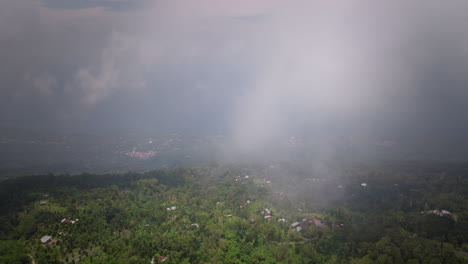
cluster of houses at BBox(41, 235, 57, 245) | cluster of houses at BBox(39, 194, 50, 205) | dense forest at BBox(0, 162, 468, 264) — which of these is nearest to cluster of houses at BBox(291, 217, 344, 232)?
dense forest at BBox(0, 162, 468, 264)

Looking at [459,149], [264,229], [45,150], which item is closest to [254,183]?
[264,229]

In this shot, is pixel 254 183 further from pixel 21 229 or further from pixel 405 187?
pixel 21 229

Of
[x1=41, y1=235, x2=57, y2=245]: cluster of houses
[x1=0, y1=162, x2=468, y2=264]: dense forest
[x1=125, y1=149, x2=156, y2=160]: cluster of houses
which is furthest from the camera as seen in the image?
[x1=125, y1=149, x2=156, y2=160]: cluster of houses

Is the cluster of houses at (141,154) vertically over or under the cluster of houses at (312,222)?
over

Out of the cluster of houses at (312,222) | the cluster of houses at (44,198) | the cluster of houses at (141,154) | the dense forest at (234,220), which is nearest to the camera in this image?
the dense forest at (234,220)

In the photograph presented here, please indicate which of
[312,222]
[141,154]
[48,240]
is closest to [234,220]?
[312,222]

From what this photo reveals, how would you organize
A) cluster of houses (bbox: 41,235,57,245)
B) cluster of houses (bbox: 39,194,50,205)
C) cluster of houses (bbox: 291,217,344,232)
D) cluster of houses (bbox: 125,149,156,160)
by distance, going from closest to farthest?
cluster of houses (bbox: 41,235,57,245) < cluster of houses (bbox: 291,217,344,232) < cluster of houses (bbox: 39,194,50,205) < cluster of houses (bbox: 125,149,156,160)

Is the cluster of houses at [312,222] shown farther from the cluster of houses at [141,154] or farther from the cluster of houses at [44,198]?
the cluster of houses at [141,154]

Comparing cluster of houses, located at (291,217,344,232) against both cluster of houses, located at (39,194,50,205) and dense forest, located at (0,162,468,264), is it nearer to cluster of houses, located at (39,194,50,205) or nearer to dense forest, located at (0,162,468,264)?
dense forest, located at (0,162,468,264)

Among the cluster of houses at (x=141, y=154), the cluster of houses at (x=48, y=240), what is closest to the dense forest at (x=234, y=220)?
the cluster of houses at (x=48, y=240)
